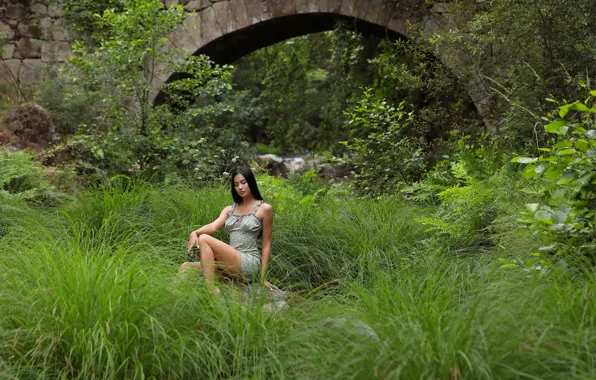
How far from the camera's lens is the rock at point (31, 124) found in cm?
822

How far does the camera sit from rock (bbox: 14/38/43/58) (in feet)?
34.0

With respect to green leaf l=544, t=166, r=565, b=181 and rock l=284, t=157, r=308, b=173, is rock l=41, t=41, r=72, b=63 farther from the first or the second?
green leaf l=544, t=166, r=565, b=181

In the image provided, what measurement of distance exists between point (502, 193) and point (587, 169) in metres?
1.89

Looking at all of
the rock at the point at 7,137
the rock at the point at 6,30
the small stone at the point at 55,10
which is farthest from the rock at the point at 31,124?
the rock at the point at 6,30

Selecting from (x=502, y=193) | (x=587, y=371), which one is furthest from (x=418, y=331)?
(x=502, y=193)

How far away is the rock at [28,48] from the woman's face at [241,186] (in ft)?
24.6

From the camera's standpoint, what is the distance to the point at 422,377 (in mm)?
1994

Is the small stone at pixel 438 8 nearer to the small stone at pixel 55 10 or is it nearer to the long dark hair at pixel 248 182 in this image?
the long dark hair at pixel 248 182

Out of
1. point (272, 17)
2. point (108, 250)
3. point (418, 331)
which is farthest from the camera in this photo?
point (272, 17)

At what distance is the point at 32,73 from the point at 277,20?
14.2 feet

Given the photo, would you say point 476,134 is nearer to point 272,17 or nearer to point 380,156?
point 380,156

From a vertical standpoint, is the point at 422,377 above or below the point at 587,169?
below

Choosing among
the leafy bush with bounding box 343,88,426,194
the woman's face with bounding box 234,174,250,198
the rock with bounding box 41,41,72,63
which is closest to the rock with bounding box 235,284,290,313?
the woman's face with bounding box 234,174,250,198

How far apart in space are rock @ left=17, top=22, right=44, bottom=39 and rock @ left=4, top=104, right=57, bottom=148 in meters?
2.33
